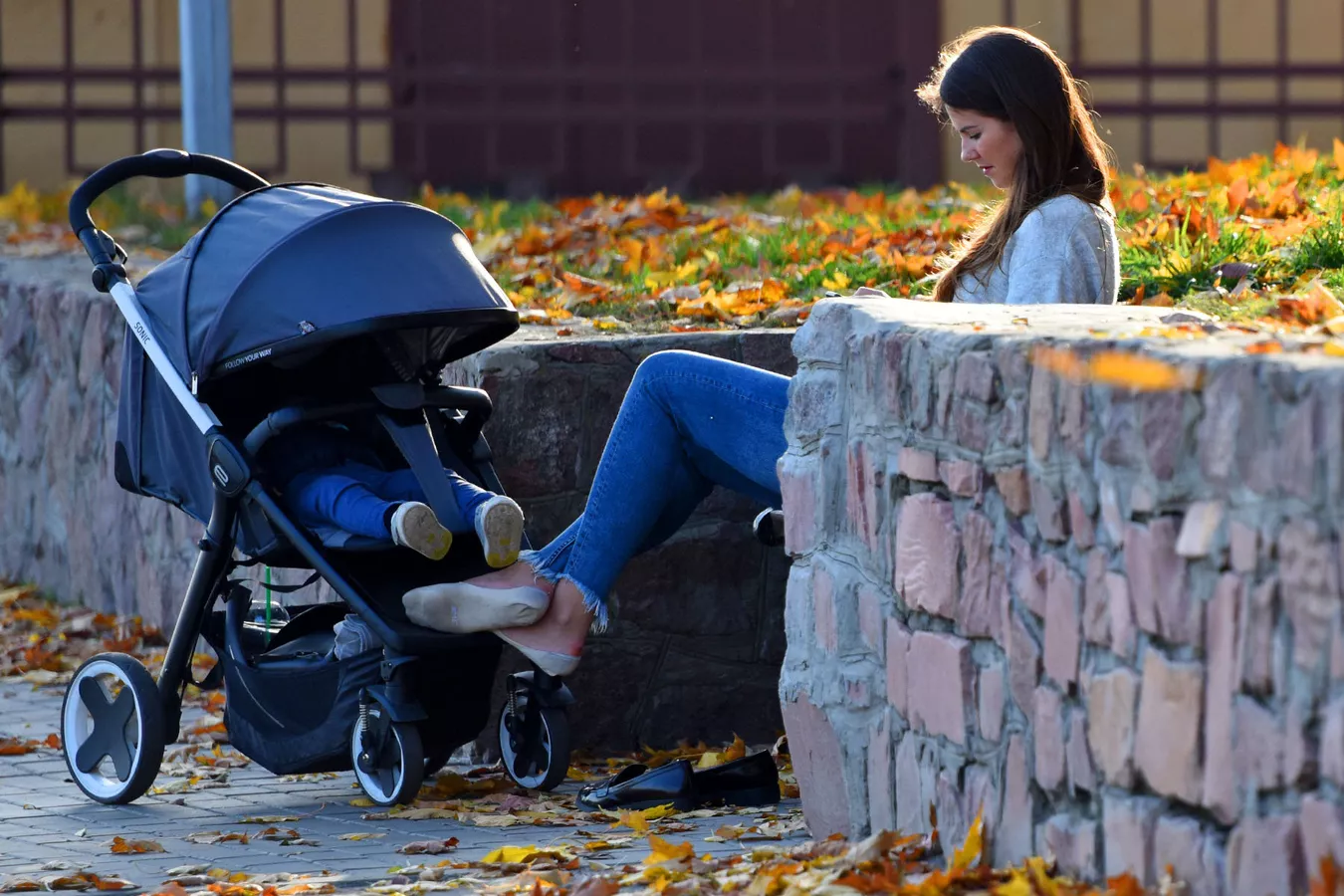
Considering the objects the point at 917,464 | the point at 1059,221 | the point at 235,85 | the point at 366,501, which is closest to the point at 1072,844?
the point at 917,464

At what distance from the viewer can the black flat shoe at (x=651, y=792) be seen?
14.2 feet

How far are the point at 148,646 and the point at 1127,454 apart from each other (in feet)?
15.7

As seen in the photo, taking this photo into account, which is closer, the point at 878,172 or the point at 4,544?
the point at 4,544

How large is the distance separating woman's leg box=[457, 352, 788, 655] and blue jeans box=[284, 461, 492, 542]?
0.54 feet

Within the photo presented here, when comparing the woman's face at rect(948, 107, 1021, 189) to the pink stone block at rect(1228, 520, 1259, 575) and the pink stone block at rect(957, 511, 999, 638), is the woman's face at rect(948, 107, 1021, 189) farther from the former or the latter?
the pink stone block at rect(1228, 520, 1259, 575)

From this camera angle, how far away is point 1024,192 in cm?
439

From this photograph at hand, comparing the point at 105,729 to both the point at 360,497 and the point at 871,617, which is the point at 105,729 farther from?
the point at 871,617

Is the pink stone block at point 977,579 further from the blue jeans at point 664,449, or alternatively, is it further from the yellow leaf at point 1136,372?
the blue jeans at point 664,449

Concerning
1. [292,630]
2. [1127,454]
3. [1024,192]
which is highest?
[1024,192]

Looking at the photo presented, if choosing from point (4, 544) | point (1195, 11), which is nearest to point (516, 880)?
point (4, 544)

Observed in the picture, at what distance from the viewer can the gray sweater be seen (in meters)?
4.25

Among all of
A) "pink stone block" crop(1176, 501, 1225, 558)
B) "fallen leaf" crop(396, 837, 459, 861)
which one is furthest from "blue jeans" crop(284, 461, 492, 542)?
"pink stone block" crop(1176, 501, 1225, 558)

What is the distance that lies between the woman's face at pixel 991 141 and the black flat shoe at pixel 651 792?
142cm

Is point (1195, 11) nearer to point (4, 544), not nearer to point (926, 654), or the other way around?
point (4, 544)
